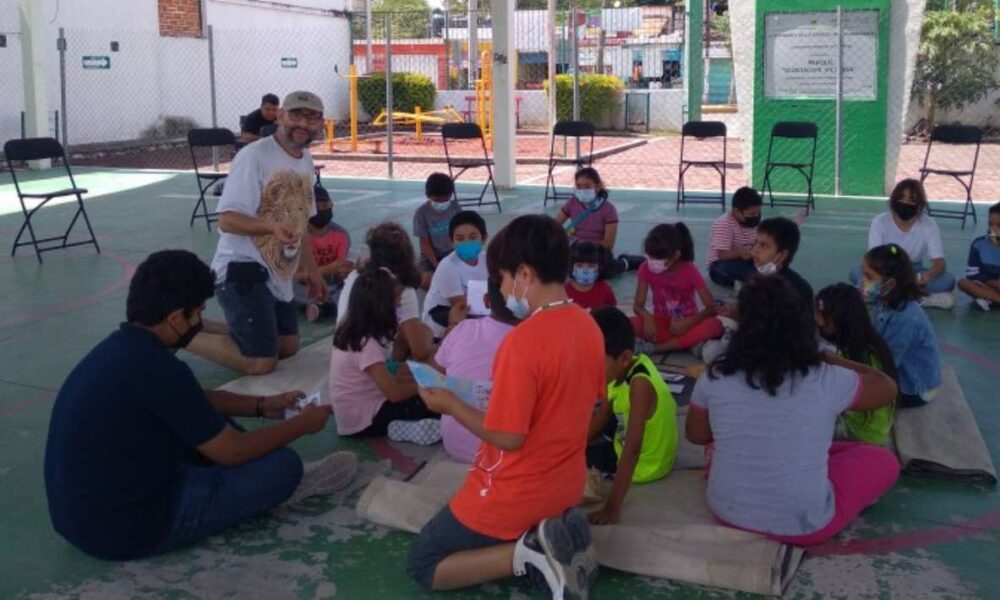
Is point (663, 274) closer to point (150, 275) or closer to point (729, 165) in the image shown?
point (150, 275)

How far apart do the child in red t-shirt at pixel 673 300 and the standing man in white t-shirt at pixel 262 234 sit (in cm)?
204

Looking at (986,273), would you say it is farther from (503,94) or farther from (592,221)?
(503,94)

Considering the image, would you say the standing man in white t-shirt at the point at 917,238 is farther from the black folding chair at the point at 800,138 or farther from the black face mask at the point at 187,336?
the black face mask at the point at 187,336

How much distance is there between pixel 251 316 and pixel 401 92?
23609 mm

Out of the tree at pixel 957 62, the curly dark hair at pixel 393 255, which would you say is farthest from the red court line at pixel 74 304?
the tree at pixel 957 62

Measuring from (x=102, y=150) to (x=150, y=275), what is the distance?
19.7m

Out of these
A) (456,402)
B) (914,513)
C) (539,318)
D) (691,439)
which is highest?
(539,318)

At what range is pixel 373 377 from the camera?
4.86 m

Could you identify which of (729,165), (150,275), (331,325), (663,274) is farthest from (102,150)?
(150,275)

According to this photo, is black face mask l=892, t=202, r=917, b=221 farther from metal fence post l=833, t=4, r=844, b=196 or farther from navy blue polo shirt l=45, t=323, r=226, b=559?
metal fence post l=833, t=4, r=844, b=196

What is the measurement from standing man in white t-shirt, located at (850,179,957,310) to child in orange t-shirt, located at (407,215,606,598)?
4706mm

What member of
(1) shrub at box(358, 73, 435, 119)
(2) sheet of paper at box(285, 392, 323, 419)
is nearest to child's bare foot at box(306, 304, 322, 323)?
(2) sheet of paper at box(285, 392, 323, 419)

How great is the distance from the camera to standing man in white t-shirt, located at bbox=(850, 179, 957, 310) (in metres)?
7.42

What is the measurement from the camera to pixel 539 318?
3125 mm
